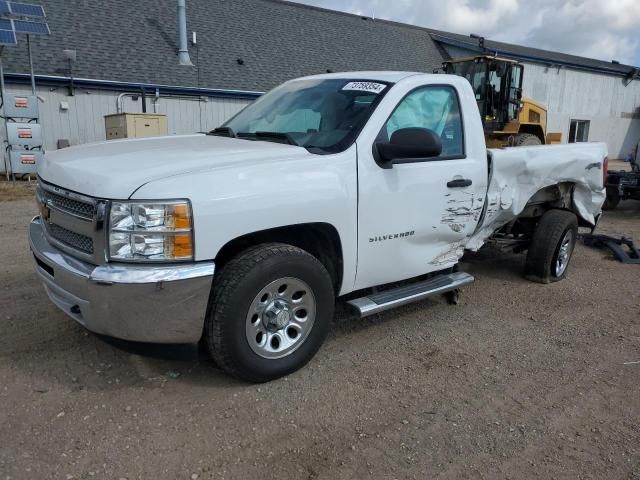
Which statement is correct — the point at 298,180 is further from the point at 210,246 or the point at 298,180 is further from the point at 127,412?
the point at 127,412

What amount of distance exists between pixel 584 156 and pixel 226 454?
4.75m

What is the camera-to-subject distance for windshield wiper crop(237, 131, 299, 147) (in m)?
3.65

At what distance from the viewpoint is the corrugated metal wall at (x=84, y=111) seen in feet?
51.4

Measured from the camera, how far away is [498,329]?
4398mm

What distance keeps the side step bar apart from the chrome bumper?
1.23 m

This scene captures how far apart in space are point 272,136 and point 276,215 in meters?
0.99

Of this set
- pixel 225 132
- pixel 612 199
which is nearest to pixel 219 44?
pixel 612 199

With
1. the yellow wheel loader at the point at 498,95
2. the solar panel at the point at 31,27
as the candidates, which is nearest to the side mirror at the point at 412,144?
the yellow wheel loader at the point at 498,95

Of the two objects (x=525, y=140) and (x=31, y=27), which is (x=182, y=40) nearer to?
(x=31, y=27)

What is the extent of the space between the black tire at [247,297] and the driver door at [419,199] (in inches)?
18.9

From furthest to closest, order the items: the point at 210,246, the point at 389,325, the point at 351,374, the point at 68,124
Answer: the point at 68,124
the point at 389,325
the point at 351,374
the point at 210,246

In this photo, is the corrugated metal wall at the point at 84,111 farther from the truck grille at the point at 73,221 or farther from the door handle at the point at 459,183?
the door handle at the point at 459,183

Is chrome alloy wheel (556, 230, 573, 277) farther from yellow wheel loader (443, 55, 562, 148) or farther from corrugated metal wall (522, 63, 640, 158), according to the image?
corrugated metal wall (522, 63, 640, 158)

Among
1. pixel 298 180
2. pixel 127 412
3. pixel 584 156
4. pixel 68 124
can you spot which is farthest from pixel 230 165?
pixel 68 124
